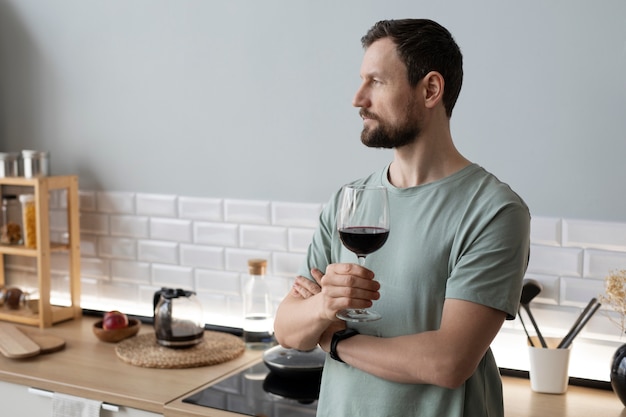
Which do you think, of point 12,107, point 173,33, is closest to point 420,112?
point 173,33

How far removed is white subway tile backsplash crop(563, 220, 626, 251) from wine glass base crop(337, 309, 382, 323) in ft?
3.16

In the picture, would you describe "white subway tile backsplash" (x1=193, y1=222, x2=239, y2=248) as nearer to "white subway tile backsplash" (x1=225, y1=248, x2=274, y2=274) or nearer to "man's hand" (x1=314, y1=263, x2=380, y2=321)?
"white subway tile backsplash" (x1=225, y1=248, x2=274, y2=274)

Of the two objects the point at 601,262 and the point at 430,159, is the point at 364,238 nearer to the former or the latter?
the point at 430,159

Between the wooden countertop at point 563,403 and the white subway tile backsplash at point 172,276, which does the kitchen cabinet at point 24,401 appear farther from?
the wooden countertop at point 563,403

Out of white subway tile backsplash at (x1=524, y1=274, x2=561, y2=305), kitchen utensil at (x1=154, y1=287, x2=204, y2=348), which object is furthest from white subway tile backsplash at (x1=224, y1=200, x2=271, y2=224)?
white subway tile backsplash at (x1=524, y1=274, x2=561, y2=305)

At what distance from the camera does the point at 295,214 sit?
2744 millimetres

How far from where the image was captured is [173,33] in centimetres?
293

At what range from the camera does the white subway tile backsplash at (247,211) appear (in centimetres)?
281

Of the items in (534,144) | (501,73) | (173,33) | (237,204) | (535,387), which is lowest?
(535,387)

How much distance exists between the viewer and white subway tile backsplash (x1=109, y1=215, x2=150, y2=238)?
3082 mm

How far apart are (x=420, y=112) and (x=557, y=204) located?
821 mm

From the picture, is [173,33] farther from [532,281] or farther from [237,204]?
[532,281]

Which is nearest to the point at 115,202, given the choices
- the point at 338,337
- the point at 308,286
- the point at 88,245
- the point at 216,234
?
the point at 88,245

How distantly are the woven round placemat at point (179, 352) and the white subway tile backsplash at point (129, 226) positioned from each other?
47 centimetres
